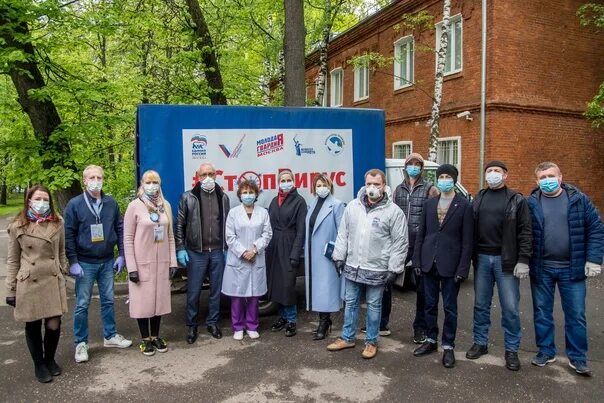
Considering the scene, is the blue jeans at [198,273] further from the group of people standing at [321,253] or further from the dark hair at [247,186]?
the dark hair at [247,186]

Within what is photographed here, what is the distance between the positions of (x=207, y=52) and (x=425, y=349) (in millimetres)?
8894

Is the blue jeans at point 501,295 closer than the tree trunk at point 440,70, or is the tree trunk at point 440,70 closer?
the blue jeans at point 501,295

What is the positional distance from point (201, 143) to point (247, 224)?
1.21 metres

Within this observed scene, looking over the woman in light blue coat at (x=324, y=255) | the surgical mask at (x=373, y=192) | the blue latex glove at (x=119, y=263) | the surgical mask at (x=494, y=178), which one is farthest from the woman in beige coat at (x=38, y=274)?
the surgical mask at (x=494, y=178)

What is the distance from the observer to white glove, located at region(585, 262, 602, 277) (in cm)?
438

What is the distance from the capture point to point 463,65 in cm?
1480

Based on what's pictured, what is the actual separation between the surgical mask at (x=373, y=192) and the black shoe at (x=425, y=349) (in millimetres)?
1605

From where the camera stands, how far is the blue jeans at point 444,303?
4.84 meters

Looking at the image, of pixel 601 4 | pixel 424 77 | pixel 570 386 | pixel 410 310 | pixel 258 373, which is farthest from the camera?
pixel 424 77

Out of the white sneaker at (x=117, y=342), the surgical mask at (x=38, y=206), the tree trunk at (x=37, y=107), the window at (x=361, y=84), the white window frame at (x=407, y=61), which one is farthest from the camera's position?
the window at (x=361, y=84)

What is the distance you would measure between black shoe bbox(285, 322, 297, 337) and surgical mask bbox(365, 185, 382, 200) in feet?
6.01

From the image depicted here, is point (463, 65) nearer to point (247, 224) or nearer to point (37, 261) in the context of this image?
point (247, 224)

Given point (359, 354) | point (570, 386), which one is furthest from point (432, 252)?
point (570, 386)

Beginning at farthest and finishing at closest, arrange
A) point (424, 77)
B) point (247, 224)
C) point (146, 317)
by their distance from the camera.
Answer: point (424, 77)
point (247, 224)
point (146, 317)
